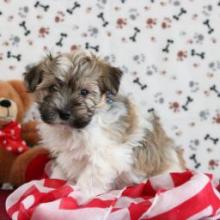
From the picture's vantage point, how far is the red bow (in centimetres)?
244

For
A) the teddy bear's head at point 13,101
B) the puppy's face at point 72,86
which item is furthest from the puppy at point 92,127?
the teddy bear's head at point 13,101

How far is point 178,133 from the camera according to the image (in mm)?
2848

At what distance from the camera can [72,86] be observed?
2.01 m

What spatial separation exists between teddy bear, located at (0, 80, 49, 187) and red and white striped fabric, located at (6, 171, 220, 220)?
0.37 meters

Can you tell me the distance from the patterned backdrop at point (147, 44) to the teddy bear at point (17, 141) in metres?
0.32

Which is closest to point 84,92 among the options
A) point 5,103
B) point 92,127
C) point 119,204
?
point 92,127

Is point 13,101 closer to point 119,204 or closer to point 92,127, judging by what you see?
point 92,127

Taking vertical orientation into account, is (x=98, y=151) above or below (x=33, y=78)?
below

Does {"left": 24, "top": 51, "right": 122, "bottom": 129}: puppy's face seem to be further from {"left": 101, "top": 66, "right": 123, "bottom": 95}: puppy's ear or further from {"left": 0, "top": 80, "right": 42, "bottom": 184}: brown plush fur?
{"left": 0, "top": 80, "right": 42, "bottom": 184}: brown plush fur

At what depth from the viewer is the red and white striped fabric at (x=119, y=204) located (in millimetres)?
1780

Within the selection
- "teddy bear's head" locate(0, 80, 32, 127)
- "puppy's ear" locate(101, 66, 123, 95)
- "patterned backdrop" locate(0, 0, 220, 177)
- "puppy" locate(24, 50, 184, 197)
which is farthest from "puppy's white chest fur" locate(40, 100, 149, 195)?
"patterned backdrop" locate(0, 0, 220, 177)

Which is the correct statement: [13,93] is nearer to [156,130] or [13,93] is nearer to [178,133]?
[156,130]

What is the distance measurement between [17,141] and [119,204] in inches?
30.3

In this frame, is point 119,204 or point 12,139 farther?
point 12,139
